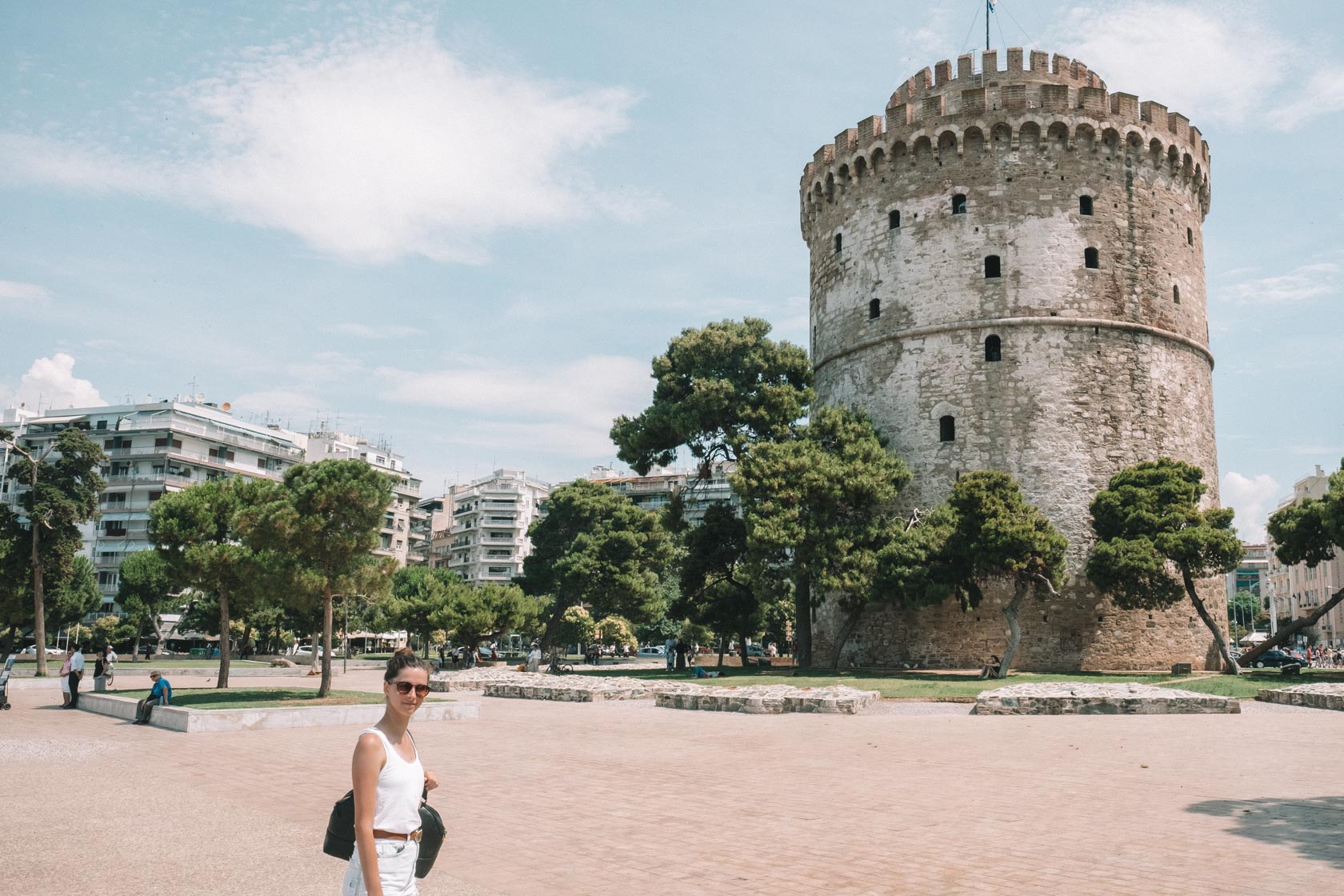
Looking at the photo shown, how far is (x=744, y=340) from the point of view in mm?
34344

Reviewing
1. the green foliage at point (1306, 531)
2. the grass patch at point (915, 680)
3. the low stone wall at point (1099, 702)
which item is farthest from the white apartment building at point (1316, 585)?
the low stone wall at point (1099, 702)

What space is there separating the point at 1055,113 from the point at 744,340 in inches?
498

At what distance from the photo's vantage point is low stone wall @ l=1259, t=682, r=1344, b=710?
771 inches

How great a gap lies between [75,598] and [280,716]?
142ft

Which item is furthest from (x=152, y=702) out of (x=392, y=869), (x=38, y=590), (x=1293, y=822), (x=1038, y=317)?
(x=1038, y=317)

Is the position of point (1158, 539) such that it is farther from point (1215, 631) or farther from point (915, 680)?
point (915, 680)

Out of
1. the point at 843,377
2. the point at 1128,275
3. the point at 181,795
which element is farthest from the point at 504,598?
the point at 181,795

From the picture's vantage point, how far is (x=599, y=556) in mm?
48812

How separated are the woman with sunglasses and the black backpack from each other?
0.05 m

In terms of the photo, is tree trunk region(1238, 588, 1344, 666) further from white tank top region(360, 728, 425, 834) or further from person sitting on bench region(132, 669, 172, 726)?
white tank top region(360, 728, 425, 834)

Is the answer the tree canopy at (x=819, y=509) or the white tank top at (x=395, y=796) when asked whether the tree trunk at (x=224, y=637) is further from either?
the white tank top at (x=395, y=796)

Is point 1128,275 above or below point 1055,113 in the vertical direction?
below

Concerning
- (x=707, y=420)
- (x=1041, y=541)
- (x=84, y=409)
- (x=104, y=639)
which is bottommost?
(x=104, y=639)

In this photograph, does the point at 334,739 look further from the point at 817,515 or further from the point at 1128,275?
the point at 1128,275
